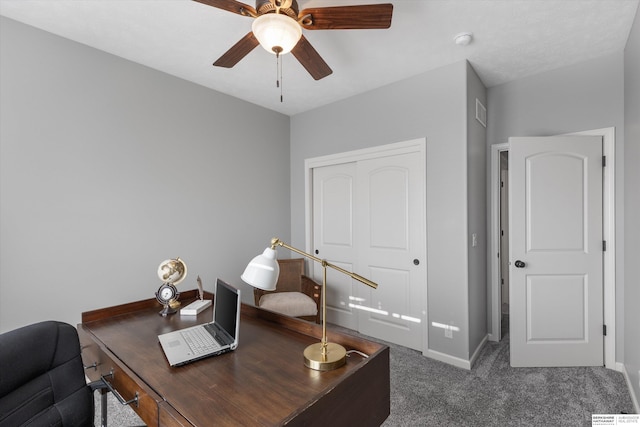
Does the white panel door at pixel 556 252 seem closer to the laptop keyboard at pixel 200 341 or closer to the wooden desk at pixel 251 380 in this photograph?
the wooden desk at pixel 251 380

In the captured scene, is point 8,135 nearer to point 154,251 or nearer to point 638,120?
point 154,251

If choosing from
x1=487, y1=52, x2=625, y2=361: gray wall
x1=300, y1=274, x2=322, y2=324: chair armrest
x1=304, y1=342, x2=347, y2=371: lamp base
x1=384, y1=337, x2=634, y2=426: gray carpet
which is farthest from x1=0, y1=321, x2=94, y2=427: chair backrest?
x1=487, y1=52, x2=625, y2=361: gray wall

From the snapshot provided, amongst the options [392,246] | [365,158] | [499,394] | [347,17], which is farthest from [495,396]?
[347,17]

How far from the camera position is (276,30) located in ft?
5.24

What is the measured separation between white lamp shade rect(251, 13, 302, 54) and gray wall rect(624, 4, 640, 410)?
2.19 metres

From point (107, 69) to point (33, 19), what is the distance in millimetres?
493

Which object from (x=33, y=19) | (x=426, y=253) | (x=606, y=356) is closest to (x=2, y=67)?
(x=33, y=19)

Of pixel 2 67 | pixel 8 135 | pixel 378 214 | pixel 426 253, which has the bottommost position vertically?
pixel 426 253

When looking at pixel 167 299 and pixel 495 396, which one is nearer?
pixel 167 299

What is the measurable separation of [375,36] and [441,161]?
1181 millimetres

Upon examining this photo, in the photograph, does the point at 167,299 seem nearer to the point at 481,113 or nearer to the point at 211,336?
the point at 211,336

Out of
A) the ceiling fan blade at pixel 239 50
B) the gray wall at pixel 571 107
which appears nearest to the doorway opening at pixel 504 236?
the gray wall at pixel 571 107

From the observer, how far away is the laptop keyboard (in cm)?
133

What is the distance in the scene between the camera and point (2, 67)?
2090mm
